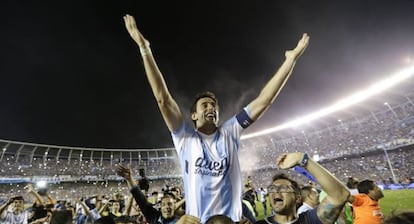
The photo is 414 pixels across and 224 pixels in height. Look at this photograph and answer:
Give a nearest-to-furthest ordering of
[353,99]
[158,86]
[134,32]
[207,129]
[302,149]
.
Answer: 1. [158,86]
2. [134,32]
3. [207,129]
4. [353,99]
5. [302,149]

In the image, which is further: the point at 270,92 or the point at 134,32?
the point at 270,92

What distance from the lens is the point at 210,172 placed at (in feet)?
7.97

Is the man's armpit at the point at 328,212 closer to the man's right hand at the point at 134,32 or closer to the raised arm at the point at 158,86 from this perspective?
the raised arm at the point at 158,86

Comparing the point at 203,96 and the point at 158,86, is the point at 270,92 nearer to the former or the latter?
the point at 203,96

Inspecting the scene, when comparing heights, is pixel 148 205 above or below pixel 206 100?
below

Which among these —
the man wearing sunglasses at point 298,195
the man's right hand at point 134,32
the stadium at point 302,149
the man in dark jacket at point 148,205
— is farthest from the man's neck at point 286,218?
the stadium at point 302,149

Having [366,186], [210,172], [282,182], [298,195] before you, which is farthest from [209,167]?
[366,186]

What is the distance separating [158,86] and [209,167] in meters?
0.85

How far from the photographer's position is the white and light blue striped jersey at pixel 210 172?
2.36 meters

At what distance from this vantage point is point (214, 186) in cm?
239

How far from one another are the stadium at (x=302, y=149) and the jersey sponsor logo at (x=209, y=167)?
2611cm

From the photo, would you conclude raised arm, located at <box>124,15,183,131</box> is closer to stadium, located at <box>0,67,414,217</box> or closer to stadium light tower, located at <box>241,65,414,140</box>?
stadium, located at <box>0,67,414,217</box>

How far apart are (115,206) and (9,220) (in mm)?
2986

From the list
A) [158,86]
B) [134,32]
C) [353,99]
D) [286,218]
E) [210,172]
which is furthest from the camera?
[353,99]
